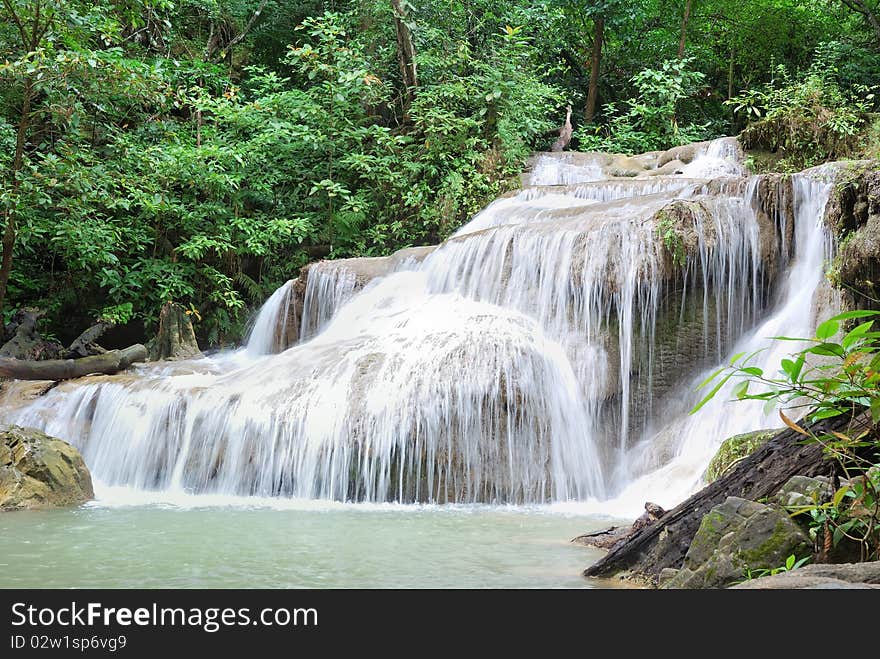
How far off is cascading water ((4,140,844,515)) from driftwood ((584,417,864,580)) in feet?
9.36

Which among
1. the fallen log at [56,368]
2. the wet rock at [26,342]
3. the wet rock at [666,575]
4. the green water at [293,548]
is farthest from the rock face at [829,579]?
the wet rock at [26,342]

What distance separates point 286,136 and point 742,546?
1291 cm

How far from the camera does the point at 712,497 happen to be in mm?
3715

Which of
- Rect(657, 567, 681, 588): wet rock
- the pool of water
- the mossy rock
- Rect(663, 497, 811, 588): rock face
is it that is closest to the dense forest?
the pool of water

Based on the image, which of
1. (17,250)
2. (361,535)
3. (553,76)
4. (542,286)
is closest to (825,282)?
(542,286)

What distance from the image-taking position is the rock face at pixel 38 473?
6.77m

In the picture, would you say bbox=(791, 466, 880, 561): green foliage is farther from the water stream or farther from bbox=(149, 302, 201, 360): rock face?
bbox=(149, 302, 201, 360): rock face

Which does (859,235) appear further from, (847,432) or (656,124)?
(656,124)

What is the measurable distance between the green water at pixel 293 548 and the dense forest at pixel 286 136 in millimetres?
5251

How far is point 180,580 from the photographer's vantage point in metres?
3.97

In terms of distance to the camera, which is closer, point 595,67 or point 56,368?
point 56,368

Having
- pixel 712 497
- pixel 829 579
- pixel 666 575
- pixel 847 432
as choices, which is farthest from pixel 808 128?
pixel 829 579

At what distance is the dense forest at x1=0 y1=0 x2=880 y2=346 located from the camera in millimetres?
11109
